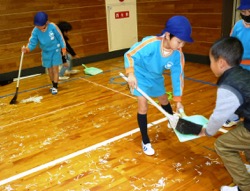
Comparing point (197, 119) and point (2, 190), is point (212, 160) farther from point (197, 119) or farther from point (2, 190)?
point (2, 190)

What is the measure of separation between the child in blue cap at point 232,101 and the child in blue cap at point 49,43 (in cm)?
276

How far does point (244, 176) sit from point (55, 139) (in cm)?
170

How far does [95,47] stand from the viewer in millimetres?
5918

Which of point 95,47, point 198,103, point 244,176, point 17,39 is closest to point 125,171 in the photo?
point 244,176

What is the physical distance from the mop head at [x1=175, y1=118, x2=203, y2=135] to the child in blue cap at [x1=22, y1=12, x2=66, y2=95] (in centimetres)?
252

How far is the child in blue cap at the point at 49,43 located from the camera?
3.86 meters

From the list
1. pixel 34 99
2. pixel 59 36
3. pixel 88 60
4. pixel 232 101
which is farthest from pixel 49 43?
pixel 232 101

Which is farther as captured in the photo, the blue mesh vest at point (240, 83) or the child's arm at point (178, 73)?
the child's arm at point (178, 73)

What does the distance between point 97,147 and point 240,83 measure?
4.63 feet

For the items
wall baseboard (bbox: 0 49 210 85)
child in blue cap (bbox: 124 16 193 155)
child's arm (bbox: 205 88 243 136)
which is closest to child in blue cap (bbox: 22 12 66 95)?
wall baseboard (bbox: 0 49 210 85)

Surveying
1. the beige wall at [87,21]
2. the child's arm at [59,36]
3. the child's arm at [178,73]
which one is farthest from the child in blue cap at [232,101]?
the beige wall at [87,21]

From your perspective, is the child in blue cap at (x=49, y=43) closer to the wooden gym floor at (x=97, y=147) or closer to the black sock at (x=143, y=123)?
the wooden gym floor at (x=97, y=147)

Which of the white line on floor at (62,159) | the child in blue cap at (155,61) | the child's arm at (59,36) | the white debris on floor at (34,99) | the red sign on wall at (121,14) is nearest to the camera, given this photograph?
the child in blue cap at (155,61)

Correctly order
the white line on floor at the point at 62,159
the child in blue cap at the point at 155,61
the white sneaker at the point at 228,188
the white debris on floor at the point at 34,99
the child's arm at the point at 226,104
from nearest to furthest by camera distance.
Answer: the child's arm at the point at 226,104 < the white sneaker at the point at 228,188 < the child in blue cap at the point at 155,61 < the white line on floor at the point at 62,159 < the white debris on floor at the point at 34,99
